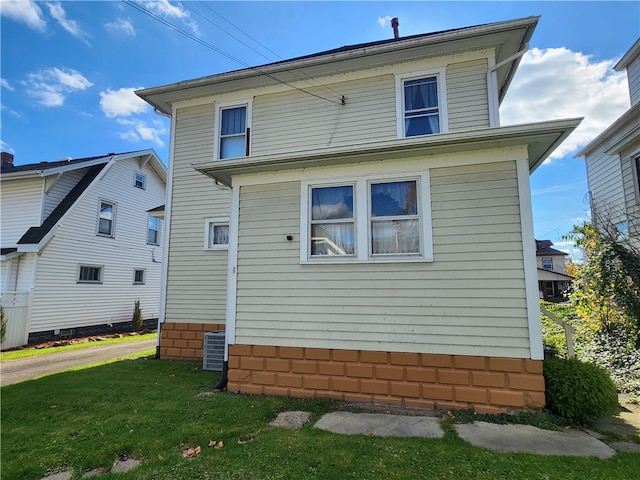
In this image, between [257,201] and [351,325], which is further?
[257,201]

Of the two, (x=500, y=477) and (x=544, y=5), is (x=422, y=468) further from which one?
(x=544, y=5)

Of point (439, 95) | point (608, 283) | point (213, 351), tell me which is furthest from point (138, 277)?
point (608, 283)

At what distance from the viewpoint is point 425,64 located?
7.51m

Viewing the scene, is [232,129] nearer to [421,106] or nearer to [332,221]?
[421,106]

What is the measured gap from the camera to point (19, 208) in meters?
12.1

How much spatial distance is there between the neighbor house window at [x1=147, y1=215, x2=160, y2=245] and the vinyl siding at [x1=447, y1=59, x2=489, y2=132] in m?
14.6

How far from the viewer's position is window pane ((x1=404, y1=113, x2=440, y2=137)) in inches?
292

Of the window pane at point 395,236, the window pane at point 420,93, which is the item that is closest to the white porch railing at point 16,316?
the window pane at point 395,236

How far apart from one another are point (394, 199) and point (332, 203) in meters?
1.00

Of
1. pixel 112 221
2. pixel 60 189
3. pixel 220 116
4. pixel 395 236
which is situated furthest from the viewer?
pixel 112 221

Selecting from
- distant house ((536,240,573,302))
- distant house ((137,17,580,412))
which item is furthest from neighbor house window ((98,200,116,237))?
distant house ((536,240,573,302))

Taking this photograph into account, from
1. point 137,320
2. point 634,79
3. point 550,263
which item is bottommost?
point 137,320

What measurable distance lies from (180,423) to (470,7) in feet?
34.9

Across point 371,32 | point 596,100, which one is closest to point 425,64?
point 371,32
